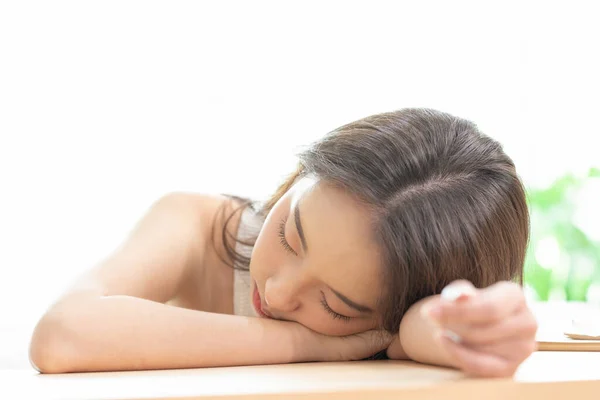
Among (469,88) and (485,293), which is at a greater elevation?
(469,88)

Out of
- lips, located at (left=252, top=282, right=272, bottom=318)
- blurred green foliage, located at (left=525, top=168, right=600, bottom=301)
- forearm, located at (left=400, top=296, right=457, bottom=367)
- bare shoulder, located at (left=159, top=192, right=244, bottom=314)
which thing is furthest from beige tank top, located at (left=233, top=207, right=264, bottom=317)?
blurred green foliage, located at (left=525, top=168, right=600, bottom=301)

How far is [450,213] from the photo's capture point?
0.94 metres

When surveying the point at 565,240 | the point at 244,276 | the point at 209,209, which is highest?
the point at 209,209

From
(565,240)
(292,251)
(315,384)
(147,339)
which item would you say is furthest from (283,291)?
(565,240)

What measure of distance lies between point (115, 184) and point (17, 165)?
30 centimetres

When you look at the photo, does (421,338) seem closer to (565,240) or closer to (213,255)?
(213,255)

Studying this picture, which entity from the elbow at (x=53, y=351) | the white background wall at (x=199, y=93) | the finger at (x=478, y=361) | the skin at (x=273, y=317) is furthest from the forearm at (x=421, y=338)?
the white background wall at (x=199, y=93)

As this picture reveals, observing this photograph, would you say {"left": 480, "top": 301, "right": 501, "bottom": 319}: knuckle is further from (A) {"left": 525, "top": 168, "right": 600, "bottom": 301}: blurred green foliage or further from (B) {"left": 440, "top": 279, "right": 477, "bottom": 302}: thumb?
(A) {"left": 525, "top": 168, "right": 600, "bottom": 301}: blurred green foliage

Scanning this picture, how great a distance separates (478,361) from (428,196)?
12.6 inches

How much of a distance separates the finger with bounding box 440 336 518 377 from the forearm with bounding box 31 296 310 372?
1.02ft

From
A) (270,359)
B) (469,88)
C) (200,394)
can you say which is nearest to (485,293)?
(200,394)

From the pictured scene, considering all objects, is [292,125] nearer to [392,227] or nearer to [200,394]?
[392,227]

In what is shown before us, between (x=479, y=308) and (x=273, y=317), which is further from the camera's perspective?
(x=273, y=317)

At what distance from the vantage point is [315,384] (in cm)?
66
